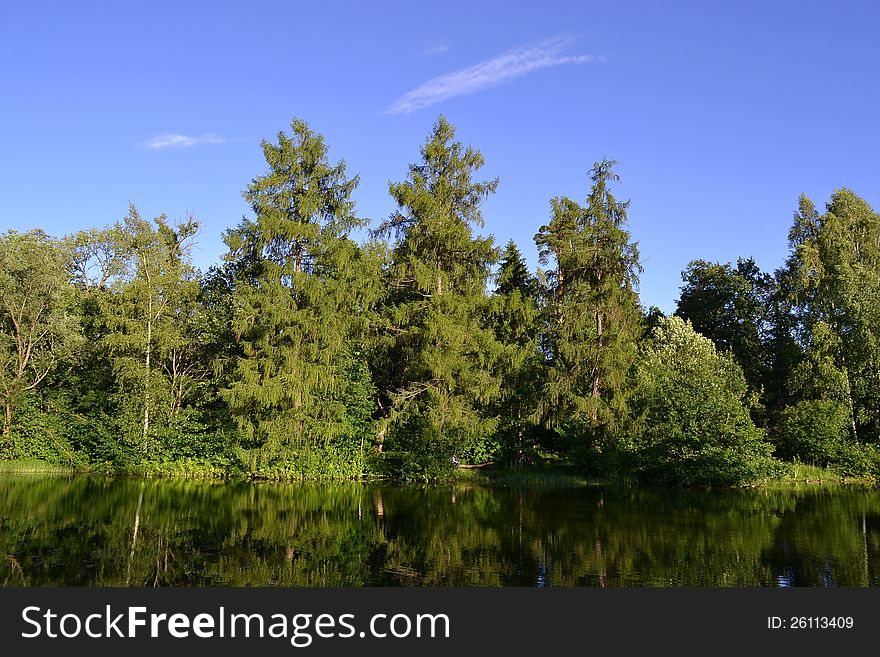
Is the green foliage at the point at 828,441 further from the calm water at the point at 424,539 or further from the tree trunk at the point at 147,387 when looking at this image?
the tree trunk at the point at 147,387

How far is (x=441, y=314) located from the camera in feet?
104

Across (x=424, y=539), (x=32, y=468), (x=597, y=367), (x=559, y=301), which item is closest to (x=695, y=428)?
(x=597, y=367)

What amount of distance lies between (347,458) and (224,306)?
10550mm

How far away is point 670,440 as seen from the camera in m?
30.7

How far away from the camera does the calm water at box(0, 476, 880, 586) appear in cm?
1177

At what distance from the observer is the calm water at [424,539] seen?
11766 millimetres

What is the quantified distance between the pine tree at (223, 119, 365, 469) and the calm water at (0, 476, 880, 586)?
5016 mm

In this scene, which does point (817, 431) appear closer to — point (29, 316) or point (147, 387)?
point (147, 387)

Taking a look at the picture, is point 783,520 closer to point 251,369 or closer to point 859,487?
point 859,487

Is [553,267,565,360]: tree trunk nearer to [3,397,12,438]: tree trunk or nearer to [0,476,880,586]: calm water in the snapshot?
[0,476,880,586]: calm water

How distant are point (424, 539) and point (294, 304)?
18.2 meters

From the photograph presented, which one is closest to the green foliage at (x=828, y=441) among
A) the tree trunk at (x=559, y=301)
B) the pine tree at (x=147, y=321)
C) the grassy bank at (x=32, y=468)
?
the tree trunk at (x=559, y=301)

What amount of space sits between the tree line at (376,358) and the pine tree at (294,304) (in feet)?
0.35

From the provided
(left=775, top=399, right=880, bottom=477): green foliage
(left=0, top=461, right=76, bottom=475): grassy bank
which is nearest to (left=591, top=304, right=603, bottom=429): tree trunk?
(left=775, top=399, right=880, bottom=477): green foliage
